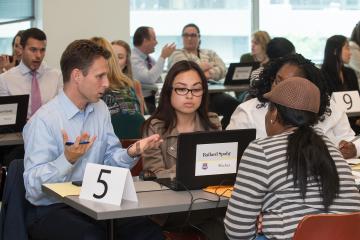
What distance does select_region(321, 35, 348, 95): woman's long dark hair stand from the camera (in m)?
6.41

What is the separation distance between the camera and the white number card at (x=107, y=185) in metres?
2.73

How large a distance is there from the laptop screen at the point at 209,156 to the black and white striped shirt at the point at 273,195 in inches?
17.0

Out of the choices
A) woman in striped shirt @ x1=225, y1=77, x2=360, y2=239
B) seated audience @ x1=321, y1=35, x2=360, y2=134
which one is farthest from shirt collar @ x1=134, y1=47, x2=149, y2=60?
woman in striped shirt @ x1=225, y1=77, x2=360, y2=239

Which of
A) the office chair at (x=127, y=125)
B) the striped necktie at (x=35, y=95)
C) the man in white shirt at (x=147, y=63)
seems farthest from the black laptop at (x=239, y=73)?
the office chair at (x=127, y=125)

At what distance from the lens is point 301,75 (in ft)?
12.0

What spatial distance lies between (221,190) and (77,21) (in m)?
5.42

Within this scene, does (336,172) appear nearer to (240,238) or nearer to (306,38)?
(240,238)

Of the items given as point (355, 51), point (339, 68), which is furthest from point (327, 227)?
point (355, 51)

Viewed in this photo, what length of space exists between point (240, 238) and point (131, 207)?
0.43m

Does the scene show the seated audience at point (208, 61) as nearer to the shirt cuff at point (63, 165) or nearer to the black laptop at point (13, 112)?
the black laptop at point (13, 112)

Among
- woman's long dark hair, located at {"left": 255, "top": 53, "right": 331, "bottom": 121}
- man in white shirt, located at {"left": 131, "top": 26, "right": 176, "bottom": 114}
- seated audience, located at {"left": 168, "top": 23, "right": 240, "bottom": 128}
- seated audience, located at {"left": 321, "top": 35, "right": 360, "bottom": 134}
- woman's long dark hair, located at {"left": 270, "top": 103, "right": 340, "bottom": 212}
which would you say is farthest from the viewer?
seated audience, located at {"left": 168, "top": 23, "right": 240, "bottom": 128}

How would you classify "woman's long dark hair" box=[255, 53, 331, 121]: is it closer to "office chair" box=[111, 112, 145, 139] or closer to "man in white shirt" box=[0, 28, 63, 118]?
"office chair" box=[111, 112, 145, 139]

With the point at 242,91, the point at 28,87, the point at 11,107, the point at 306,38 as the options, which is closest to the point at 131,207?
the point at 11,107

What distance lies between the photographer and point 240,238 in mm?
2639
